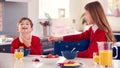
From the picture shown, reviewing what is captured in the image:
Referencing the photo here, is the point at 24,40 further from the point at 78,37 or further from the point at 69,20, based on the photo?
the point at 69,20

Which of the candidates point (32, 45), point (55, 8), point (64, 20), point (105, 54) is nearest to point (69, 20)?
point (64, 20)

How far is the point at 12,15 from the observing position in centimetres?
456

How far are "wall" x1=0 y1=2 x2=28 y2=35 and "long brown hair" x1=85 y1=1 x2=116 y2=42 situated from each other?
2282 millimetres

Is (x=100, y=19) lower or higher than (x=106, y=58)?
higher

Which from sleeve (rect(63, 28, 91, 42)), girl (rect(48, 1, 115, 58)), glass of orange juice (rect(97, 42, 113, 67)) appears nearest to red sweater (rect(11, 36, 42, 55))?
sleeve (rect(63, 28, 91, 42))

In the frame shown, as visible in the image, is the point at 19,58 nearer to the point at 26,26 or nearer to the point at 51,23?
the point at 26,26

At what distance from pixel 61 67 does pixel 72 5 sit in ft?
14.0

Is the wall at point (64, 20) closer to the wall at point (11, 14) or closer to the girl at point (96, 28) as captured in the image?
the wall at point (11, 14)

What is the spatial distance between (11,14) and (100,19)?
96.9 inches

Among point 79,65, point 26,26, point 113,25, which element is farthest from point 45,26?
point 79,65

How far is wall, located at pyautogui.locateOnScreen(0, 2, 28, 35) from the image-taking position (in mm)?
4426

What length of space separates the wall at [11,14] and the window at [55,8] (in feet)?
2.80

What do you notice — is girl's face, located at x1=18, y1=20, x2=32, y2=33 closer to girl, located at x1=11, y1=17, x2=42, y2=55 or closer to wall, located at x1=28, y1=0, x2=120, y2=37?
girl, located at x1=11, y1=17, x2=42, y2=55

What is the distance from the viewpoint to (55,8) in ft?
18.6
